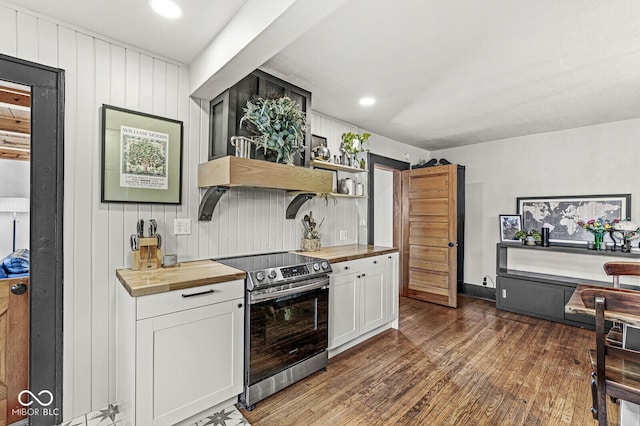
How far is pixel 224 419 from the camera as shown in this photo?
196 centimetres

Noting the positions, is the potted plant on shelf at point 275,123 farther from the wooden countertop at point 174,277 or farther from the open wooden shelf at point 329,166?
the wooden countertop at point 174,277

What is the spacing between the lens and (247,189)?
8.89 feet

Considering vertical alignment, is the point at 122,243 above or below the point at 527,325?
above

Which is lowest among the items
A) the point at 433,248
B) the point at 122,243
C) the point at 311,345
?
the point at 311,345

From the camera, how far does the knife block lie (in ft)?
6.66

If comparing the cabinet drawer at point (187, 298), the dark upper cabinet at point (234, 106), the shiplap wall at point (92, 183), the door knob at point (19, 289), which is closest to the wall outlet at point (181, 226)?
the shiplap wall at point (92, 183)

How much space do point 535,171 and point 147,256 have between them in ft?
16.2

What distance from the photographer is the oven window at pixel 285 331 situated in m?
2.08

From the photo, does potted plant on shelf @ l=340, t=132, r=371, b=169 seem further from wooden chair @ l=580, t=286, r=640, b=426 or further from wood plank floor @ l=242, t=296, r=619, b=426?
Answer: wooden chair @ l=580, t=286, r=640, b=426

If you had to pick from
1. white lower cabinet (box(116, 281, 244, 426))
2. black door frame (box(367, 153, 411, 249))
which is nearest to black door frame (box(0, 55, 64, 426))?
white lower cabinet (box(116, 281, 244, 426))

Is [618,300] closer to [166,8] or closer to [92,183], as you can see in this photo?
[166,8]

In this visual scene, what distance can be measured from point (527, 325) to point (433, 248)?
1458 mm

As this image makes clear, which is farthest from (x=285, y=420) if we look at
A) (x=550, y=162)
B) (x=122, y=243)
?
(x=550, y=162)

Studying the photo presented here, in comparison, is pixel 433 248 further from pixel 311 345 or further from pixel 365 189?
pixel 311 345
